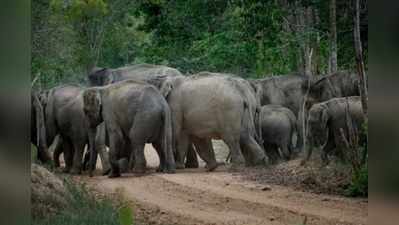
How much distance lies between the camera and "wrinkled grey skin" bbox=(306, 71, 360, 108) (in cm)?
312

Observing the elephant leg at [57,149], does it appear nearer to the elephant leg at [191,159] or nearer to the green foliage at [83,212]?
the green foliage at [83,212]

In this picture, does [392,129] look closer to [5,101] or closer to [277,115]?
[5,101]

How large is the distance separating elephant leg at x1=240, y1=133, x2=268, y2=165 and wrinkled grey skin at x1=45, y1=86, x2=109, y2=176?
0.73 metres

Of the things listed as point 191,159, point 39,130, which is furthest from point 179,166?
point 39,130

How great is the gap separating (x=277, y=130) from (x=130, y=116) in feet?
2.90

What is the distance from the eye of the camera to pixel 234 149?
3.32 meters

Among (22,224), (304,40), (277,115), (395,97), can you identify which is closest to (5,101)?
(22,224)

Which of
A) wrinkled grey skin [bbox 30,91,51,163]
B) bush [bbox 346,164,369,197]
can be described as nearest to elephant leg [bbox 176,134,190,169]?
wrinkled grey skin [bbox 30,91,51,163]

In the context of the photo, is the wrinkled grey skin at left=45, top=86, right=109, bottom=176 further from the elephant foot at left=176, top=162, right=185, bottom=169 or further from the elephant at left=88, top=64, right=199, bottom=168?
the elephant foot at left=176, top=162, right=185, bottom=169

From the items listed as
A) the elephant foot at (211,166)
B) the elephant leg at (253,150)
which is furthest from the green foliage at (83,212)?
the elephant leg at (253,150)

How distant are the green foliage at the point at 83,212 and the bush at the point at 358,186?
99cm

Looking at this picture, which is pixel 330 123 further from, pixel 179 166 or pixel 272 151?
pixel 179 166

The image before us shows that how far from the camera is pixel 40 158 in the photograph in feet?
9.84

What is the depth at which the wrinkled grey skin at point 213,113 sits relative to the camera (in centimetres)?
329
